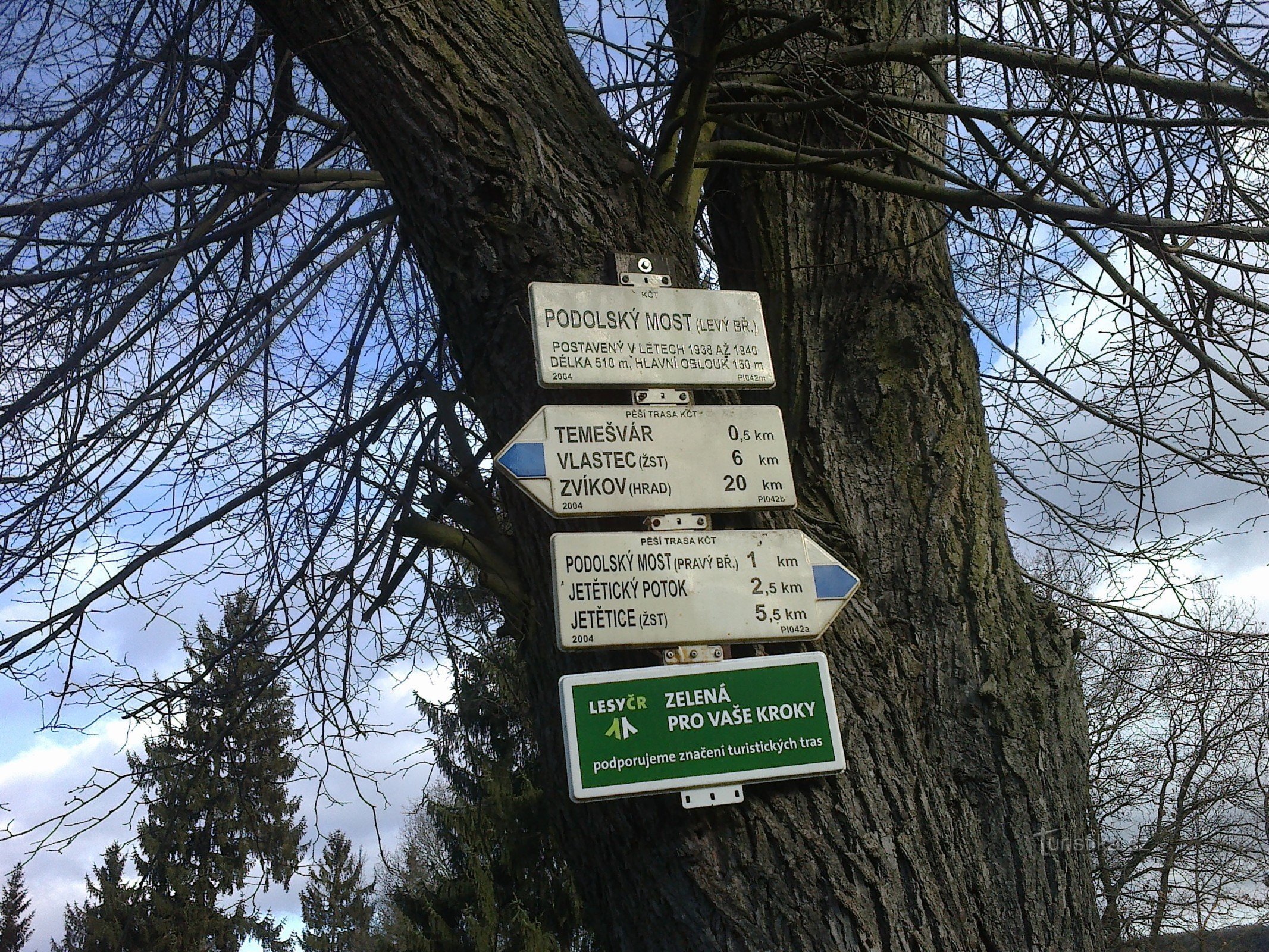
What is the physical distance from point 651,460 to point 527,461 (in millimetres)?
261

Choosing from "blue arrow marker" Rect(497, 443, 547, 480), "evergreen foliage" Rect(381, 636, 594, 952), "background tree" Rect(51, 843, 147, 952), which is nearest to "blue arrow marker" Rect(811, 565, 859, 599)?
"blue arrow marker" Rect(497, 443, 547, 480)

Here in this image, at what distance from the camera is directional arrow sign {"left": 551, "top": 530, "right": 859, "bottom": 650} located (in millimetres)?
1893

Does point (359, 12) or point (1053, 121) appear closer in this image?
point (359, 12)

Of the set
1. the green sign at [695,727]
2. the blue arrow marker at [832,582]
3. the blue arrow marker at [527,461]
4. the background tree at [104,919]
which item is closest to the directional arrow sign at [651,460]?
the blue arrow marker at [527,461]

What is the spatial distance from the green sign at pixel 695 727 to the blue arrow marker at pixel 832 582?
183mm

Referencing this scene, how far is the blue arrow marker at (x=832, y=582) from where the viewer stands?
2041 mm

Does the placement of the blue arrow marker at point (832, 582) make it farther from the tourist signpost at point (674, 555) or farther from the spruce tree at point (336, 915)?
the spruce tree at point (336, 915)

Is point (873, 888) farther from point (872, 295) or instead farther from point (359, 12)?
point (359, 12)

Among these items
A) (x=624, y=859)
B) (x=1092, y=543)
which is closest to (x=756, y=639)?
(x=624, y=859)

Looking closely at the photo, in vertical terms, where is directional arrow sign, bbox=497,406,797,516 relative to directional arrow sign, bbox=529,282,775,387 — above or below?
below

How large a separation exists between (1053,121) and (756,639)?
73.2 inches

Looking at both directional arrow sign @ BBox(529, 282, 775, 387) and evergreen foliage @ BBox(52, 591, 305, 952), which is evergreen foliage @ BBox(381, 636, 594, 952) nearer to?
evergreen foliage @ BBox(52, 591, 305, 952)

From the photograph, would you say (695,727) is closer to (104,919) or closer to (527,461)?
(527,461)

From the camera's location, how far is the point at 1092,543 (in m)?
4.47
